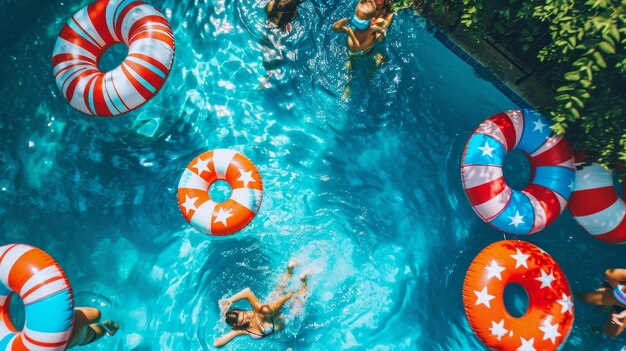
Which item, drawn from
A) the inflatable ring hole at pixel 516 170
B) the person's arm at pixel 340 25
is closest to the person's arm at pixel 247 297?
the person's arm at pixel 340 25

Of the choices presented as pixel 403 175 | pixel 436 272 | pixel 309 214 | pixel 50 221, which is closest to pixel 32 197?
pixel 50 221

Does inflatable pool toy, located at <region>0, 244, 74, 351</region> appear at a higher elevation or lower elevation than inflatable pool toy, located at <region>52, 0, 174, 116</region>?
lower

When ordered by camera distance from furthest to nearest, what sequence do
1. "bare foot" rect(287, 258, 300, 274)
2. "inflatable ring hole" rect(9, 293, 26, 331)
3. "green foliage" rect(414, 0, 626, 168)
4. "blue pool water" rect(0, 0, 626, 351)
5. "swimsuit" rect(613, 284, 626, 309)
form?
"blue pool water" rect(0, 0, 626, 351)
"bare foot" rect(287, 258, 300, 274)
"inflatable ring hole" rect(9, 293, 26, 331)
"swimsuit" rect(613, 284, 626, 309)
"green foliage" rect(414, 0, 626, 168)

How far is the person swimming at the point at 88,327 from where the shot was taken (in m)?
5.63

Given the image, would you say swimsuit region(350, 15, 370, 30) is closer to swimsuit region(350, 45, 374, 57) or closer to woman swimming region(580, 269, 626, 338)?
swimsuit region(350, 45, 374, 57)

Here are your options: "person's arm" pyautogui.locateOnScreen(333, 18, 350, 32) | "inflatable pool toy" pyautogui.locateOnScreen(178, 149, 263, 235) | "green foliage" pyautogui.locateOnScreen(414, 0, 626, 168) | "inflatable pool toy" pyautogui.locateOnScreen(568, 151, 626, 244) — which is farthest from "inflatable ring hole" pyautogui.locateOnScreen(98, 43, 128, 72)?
"inflatable pool toy" pyautogui.locateOnScreen(568, 151, 626, 244)

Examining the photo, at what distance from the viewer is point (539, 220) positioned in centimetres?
589

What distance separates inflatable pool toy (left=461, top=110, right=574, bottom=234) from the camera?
5852 millimetres

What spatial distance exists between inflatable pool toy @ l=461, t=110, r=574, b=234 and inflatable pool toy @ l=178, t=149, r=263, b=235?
3.00m

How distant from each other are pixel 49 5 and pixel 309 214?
219 inches

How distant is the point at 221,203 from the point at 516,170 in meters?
4.72

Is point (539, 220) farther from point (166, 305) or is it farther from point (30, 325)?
point (30, 325)

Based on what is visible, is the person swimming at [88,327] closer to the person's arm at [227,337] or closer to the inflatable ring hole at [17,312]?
the inflatable ring hole at [17,312]

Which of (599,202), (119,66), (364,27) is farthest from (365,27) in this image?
(599,202)
